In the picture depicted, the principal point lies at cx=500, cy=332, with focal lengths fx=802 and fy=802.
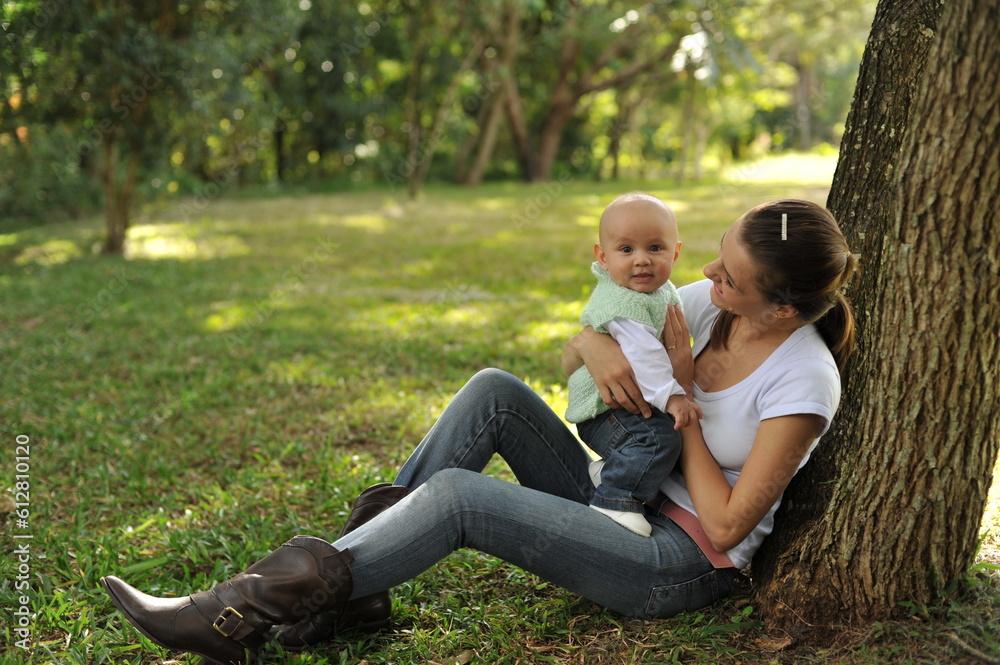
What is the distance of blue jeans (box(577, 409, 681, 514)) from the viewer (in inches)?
85.9

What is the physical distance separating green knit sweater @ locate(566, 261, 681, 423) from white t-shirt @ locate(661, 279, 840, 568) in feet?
0.58

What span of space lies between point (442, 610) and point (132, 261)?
7.83 m

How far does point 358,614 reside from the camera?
94.7 inches

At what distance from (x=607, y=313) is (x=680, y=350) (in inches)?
9.4

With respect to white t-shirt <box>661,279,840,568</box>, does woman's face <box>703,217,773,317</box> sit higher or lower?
higher

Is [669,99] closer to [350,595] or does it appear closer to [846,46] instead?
[846,46]

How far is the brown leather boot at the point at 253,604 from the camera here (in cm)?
208

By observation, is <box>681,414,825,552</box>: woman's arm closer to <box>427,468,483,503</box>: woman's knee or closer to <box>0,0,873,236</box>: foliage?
<box>427,468,483,503</box>: woman's knee

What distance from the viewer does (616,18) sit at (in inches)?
750

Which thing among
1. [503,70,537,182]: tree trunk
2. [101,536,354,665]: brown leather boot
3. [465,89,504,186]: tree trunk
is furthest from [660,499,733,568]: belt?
[465,89,504,186]: tree trunk

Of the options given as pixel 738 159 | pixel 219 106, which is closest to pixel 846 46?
pixel 738 159

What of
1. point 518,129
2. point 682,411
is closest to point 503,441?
point 682,411

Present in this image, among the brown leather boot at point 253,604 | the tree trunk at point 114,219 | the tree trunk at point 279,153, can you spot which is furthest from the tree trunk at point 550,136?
the brown leather boot at point 253,604

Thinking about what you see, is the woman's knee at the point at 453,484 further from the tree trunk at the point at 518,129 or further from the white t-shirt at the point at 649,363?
the tree trunk at the point at 518,129
